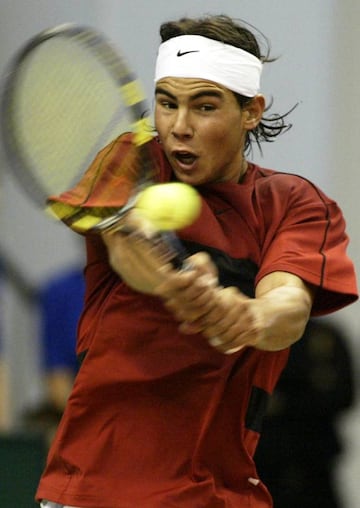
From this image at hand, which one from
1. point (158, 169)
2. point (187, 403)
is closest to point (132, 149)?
point (158, 169)

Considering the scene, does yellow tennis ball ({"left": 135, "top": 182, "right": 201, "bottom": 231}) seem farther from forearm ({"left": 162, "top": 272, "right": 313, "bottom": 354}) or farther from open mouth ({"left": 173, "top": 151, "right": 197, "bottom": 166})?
open mouth ({"left": 173, "top": 151, "right": 197, "bottom": 166})

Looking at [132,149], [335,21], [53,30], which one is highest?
[53,30]

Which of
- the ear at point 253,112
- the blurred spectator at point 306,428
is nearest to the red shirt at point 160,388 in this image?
the ear at point 253,112

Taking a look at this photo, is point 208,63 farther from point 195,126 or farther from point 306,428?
point 306,428

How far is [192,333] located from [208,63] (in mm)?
645

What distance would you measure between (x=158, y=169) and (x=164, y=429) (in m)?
0.60

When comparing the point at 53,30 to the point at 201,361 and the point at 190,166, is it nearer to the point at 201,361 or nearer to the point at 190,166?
the point at 190,166

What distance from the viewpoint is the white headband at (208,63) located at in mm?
3469

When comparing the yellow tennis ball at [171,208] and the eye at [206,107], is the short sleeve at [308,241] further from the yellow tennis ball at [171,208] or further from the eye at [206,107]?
the yellow tennis ball at [171,208]

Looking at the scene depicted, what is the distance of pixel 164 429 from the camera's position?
337 centimetres

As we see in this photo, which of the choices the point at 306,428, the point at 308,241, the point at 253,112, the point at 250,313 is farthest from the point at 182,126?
the point at 306,428

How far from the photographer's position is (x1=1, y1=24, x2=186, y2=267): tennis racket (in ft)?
10.9

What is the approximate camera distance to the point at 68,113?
3525 mm

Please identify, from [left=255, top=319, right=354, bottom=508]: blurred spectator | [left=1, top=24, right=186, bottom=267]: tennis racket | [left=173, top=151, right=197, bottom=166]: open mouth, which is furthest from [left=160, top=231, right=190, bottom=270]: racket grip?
[left=255, top=319, right=354, bottom=508]: blurred spectator
